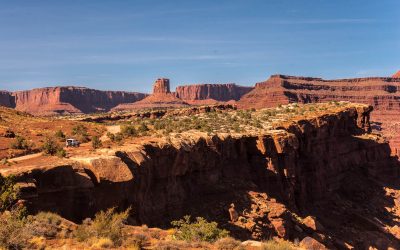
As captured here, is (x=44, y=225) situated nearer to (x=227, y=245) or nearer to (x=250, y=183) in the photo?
(x=227, y=245)

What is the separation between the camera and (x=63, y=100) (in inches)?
6939

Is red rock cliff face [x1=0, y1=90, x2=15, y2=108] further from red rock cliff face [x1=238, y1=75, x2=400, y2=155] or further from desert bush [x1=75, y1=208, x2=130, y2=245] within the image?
desert bush [x1=75, y1=208, x2=130, y2=245]

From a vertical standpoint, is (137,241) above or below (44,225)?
below

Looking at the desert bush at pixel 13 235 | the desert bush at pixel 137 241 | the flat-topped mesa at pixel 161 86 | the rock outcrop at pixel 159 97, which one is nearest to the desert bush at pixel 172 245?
the desert bush at pixel 137 241

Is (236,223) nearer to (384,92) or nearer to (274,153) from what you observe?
(274,153)

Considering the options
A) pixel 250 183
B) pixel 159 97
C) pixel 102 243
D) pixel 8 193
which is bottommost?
pixel 250 183

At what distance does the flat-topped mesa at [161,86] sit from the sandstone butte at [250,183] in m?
131

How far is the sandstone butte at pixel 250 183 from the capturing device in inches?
754

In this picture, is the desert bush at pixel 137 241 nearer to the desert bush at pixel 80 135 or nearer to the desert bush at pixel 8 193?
the desert bush at pixel 8 193

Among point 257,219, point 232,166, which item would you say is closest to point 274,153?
point 232,166

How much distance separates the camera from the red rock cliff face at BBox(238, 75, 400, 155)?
132 metres

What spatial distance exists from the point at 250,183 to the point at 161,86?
506ft

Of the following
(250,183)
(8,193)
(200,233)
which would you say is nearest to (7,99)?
(250,183)

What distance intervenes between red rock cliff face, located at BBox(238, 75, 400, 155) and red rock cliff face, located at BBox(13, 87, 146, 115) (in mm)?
70570
